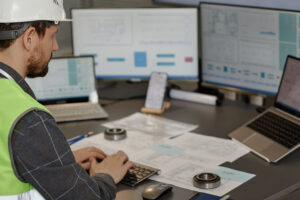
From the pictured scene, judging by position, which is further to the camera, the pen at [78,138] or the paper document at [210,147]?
the pen at [78,138]

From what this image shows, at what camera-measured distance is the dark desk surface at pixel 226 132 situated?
1720 mm

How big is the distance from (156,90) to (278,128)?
0.65 metres

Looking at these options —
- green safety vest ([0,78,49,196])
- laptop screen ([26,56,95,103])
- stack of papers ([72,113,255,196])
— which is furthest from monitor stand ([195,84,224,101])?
green safety vest ([0,78,49,196])

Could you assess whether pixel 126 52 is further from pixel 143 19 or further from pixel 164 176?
pixel 164 176

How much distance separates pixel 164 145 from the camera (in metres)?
2.12

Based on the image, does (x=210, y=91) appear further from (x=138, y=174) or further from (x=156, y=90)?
(x=138, y=174)

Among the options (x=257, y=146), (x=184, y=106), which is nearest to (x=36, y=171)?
(x=257, y=146)

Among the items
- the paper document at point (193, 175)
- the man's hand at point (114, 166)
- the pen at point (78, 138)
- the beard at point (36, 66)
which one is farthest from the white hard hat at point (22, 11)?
the pen at point (78, 138)

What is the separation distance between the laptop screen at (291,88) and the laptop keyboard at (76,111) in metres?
0.80

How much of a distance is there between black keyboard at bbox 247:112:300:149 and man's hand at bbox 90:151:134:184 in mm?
585

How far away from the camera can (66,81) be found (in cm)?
254

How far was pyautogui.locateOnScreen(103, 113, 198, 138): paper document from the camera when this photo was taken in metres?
2.26

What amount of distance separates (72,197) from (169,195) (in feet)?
1.35

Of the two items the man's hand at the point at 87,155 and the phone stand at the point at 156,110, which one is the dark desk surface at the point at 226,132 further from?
the man's hand at the point at 87,155
